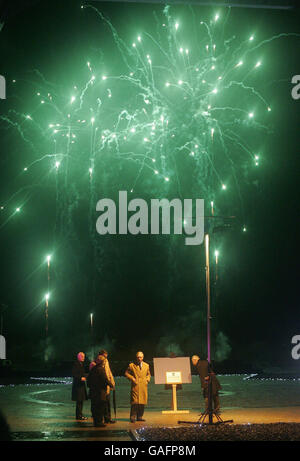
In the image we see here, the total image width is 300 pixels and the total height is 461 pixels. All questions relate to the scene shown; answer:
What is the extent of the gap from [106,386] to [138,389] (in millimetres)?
771

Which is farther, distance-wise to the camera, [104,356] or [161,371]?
[161,371]

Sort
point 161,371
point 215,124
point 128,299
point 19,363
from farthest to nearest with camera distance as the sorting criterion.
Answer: point 128,299, point 19,363, point 215,124, point 161,371

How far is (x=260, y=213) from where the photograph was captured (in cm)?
3416

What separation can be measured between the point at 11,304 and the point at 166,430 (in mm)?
30017

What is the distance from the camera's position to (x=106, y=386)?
12742 mm

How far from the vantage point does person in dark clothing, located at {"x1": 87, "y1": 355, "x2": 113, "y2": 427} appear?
12.4 metres

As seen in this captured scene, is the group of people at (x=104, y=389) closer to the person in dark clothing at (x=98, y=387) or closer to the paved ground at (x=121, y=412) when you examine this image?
the person in dark clothing at (x=98, y=387)

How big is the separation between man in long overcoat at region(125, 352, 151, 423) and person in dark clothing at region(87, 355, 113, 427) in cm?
61

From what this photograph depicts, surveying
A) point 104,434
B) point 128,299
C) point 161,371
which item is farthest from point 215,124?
point 128,299

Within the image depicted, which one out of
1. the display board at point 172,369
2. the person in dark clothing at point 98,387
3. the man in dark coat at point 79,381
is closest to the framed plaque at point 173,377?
the display board at point 172,369

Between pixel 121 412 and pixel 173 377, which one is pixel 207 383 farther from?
pixel 121 412

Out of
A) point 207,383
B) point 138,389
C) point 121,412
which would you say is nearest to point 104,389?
point 138,389

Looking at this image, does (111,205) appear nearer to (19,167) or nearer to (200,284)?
(19,167)

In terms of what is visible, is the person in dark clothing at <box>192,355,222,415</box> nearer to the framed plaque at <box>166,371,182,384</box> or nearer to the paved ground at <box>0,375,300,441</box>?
the paved ground at <box>0,375,300,441</box>
